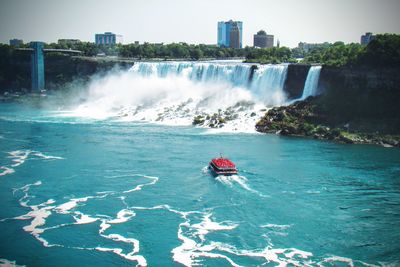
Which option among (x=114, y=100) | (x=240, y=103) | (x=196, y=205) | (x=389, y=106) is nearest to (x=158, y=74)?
(x=114, y=100)

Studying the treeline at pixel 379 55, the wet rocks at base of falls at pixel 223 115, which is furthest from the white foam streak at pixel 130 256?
the treeline at pixel 379 55

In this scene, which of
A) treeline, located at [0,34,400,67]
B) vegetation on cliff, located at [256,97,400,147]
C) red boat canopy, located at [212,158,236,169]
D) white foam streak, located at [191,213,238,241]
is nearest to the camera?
white foam streak, located at [191,213,238,241]

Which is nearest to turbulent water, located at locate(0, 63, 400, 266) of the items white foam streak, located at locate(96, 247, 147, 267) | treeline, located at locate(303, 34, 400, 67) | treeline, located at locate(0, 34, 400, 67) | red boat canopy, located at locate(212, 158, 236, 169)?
white foam streak, located at locate(96, 247, 147, 267)

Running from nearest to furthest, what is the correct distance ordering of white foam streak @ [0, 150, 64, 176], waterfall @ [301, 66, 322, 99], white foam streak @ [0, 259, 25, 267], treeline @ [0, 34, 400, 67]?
white foam streak @ [0, 259, 25, 267] < white foam streak @ [0, 150, 64, 176] < treeline @ [0, 34, 400, 67] < waterfall @ [301, 66, 322, 99]

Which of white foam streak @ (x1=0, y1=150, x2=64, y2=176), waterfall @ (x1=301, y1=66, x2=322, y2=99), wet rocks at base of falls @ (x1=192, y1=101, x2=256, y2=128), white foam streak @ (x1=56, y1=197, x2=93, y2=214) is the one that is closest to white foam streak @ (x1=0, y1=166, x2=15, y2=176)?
white foam streak @ (x1=0, y1=150, x2=64, y2=176)

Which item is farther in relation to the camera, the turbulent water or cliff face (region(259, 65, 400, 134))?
cliff face (region(259, 65, 400, 134))

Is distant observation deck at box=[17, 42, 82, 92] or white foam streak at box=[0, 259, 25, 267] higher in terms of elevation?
distant observation deck at box=[17, 42, 82, 92]

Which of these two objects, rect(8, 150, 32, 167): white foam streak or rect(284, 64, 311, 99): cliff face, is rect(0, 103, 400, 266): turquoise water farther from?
rect(284, 64, 311, 99): cliff face

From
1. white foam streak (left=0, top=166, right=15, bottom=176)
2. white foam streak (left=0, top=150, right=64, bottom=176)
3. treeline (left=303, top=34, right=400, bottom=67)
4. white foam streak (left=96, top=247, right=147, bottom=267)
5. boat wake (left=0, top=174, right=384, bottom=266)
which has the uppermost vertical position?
treeline (left=303, top=34, right=400, bottom=67)

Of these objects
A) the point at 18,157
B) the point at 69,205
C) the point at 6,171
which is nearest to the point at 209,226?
the point at 69,205
